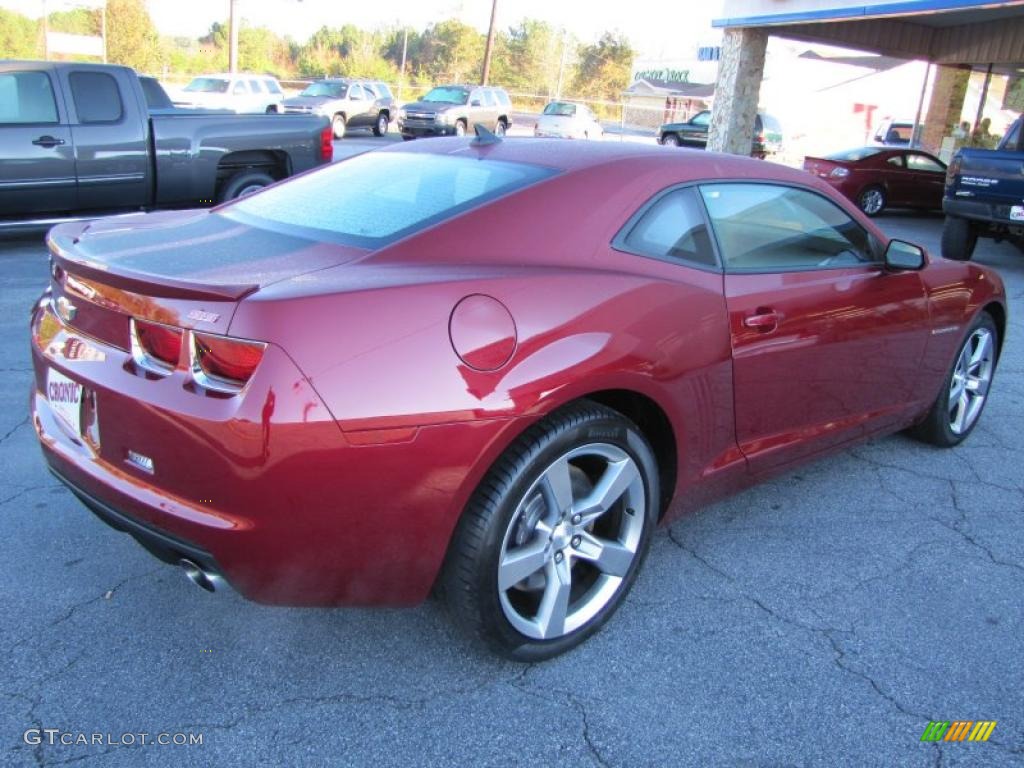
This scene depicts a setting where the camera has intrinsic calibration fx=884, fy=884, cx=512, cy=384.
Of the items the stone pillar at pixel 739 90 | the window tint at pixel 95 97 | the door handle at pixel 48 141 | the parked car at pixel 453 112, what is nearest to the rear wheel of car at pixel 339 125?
the parked car at pixel 453 112

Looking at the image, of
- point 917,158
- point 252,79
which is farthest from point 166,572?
point 252,79

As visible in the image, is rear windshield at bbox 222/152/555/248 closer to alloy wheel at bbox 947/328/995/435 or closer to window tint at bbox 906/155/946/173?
alloy wheel at bbox 947/328/995/435

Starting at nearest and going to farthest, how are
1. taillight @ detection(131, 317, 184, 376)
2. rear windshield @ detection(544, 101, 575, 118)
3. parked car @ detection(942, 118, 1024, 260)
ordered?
1. taillight @ detection(131, 317, 184, 376)
2. parked car @ detection(942, 118, 1024, 260)
3. rear windshield @ detection(544, 101, 575, 118)

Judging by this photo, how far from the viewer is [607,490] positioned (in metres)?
2.79

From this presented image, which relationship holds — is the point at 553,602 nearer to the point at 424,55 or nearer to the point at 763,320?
the point at 763,320

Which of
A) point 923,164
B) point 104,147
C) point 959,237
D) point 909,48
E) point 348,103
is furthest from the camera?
point 348,103

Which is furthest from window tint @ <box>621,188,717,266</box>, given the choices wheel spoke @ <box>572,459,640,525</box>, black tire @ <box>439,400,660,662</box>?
wheel spoke @ <box>572,459,640,525</box>

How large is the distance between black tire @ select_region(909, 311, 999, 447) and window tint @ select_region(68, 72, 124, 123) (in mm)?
7569

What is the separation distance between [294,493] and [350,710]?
2.36 ft

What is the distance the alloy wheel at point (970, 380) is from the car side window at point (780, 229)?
46.5 inches

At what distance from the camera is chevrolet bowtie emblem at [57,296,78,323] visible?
8.65 feet

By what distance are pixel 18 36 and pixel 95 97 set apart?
1586 inches

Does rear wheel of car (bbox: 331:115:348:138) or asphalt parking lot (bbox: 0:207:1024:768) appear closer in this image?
asphalt parking lot (bbox: 0:207:1024:768)

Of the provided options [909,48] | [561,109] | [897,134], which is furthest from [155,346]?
[561,109]
